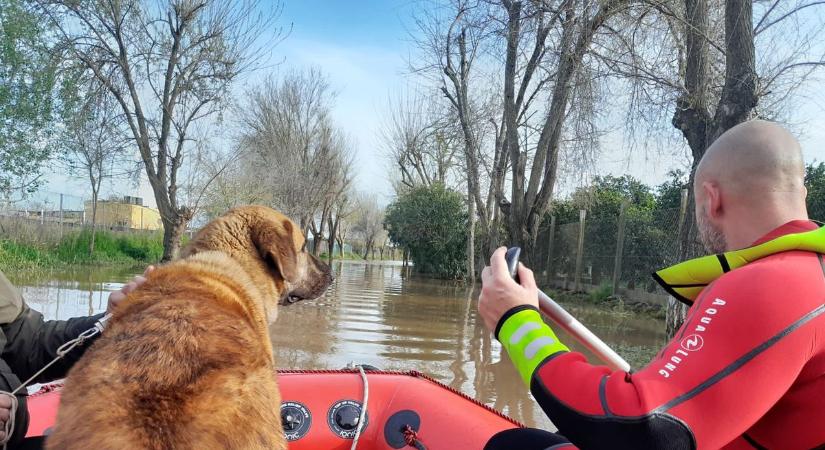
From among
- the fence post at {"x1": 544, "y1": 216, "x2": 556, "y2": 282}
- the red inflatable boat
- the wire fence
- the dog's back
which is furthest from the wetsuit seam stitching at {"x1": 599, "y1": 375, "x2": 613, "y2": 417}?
the fence post at {"x1": 544, "y1": 216, "x2": 556, "y2": 282}

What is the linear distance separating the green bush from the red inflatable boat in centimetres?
2458

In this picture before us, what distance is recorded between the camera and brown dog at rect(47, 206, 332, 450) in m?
1.62

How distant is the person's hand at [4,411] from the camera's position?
2.35 m

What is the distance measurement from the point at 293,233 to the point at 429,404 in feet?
4.56

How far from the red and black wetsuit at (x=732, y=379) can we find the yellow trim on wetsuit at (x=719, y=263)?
30 millimetres

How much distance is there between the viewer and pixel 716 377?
1.41 metres

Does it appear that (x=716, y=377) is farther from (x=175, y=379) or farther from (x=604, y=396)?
(x=175, y=379)

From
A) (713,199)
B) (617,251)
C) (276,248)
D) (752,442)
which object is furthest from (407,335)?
(752,442)

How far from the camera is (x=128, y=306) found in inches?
83.5

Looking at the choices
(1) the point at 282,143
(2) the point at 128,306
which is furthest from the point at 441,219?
(2) the point at 128,306

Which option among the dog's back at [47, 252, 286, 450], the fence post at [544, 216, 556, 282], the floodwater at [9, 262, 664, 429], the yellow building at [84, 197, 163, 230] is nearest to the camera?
the dog's back at [47, 252, 286, 450]

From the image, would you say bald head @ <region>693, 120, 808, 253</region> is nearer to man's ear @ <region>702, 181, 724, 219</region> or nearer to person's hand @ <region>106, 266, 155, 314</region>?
man's ear @ <region>702, 181, 724, 219</region>

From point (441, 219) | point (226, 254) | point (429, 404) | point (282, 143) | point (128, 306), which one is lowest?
point (429, 404)

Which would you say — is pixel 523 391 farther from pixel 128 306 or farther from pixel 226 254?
pixel 128 306
